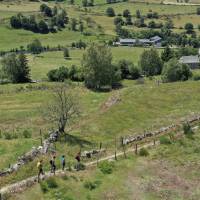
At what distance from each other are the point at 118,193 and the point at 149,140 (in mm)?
21507

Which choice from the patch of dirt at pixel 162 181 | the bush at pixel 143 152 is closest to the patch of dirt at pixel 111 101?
the bush at pixel 143 152

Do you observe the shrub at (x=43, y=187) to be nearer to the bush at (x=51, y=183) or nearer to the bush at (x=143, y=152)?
the bush at (x=51, y=183)

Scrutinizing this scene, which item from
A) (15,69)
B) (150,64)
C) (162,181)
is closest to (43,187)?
(162,181)

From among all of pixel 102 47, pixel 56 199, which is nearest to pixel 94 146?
pixel 56 199

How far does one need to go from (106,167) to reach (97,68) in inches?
3183

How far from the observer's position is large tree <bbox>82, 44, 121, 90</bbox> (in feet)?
481

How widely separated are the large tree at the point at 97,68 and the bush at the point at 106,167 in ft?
253

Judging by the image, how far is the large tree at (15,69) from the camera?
167375 mm

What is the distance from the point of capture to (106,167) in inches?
2717

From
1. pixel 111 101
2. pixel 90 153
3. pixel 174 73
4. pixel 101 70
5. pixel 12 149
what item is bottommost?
pixel 174 73

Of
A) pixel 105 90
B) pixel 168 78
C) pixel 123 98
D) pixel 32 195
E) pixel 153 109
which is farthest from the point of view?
pixel 168 78

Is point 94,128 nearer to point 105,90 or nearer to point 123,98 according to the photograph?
point 123,98

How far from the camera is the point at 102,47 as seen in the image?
154m

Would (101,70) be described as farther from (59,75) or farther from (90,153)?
(90,153)
